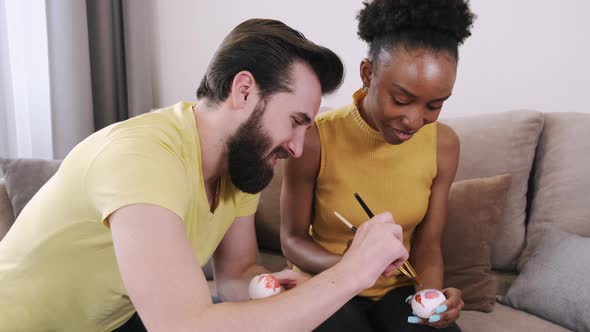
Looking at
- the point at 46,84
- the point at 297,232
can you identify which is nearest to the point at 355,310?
the point at 297,232

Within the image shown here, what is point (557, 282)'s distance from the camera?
154 cm

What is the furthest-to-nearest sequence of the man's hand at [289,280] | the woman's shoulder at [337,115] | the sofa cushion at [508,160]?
the sofa cushion at [508,160]
the woman's shoulder at [337,115]
the man's hand at [289,280]

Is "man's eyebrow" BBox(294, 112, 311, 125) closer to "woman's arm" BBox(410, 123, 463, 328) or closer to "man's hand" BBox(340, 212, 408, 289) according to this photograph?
"man's hand" BBox(340, 212, 408, 289)

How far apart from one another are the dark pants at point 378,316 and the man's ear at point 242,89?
553 millimetres

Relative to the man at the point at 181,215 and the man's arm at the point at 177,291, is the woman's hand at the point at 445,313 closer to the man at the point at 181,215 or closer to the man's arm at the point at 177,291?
the man at the point at 181,215

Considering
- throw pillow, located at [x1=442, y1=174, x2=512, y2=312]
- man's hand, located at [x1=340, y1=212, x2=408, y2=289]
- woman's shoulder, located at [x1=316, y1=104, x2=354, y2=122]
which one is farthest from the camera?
throw pillow, located at [x1=442, y1=174, x2=512, y2=312]

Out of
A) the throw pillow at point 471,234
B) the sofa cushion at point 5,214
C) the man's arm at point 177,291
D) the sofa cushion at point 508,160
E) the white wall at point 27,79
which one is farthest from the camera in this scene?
the white wall at point 27,79

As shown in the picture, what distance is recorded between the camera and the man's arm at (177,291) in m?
0.82

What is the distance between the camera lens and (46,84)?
2.55 metres

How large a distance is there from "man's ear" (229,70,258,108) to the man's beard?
3 centimetres

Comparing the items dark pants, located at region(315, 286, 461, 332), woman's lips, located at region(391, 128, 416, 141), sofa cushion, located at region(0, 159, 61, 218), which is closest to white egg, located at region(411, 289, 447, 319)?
dark pants, located at region(315, 286, 461, 332)

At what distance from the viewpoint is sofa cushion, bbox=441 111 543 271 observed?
5.88 ft

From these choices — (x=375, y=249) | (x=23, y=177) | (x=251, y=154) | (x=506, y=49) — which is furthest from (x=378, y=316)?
(x=23, y=177)

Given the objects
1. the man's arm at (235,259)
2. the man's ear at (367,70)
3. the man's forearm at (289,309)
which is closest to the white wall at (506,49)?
the man's ear at (367,70)
